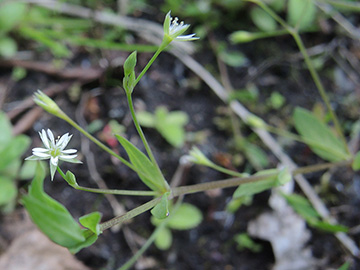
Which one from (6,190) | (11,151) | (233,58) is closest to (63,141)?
(11,151)

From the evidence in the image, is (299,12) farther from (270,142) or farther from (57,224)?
(57,224)

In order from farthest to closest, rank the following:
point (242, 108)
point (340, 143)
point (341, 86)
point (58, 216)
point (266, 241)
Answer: point (341, 86)
point (242, 108)
point (266, 241)
point (340, 143)
point (58, 216)

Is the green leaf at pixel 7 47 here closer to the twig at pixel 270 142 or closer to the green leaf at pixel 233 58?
the twig at pixel 270 142

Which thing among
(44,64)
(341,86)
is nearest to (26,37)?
(44,64)

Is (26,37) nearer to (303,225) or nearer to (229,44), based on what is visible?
(229,44)

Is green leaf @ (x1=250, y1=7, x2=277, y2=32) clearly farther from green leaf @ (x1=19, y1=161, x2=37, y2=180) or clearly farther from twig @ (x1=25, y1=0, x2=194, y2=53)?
green leaf @ (x1=19, y1=161, x2=37, y2=180)

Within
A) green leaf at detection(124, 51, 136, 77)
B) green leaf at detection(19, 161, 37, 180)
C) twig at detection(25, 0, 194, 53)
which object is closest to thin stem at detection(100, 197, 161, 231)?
green leaf at detection(124, 51, 136, 77)

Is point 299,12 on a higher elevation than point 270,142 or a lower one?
higher
